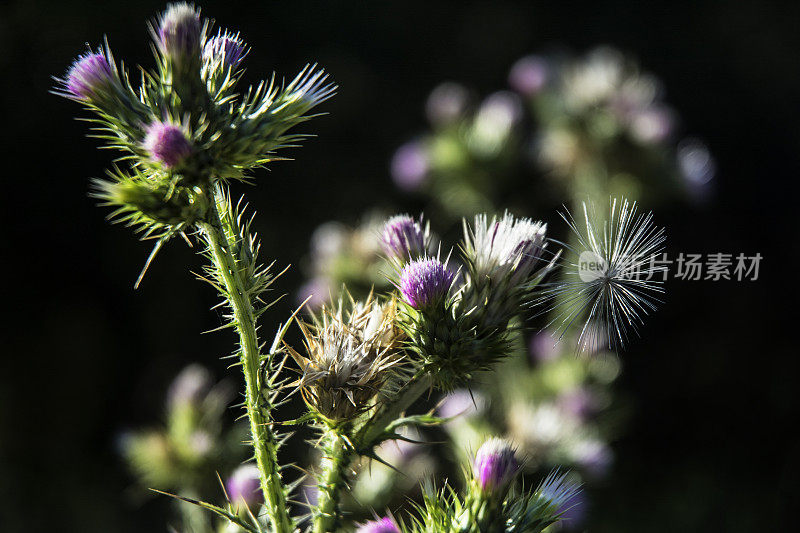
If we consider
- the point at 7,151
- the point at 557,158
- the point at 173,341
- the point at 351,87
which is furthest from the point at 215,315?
the point at 557,158

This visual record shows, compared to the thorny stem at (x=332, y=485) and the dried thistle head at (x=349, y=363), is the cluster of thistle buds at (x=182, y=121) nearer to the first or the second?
the dried thistle head at (x=349, y=363)

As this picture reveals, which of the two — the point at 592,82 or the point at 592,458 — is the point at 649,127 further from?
the point at 592,458

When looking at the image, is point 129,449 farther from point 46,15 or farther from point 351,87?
point 351,87

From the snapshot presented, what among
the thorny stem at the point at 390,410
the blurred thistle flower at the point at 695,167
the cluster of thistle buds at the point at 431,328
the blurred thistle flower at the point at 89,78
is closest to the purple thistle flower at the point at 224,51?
the blurred thistle flower at the point at 89,78

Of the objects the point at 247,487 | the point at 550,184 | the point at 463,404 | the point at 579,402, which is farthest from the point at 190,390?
the point at 550,184

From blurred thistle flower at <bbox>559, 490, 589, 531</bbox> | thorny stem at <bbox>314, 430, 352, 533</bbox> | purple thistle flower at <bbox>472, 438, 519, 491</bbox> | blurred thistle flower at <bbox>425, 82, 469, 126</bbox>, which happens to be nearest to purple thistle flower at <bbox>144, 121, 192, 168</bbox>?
thorny stem at <bbox>314, 430, 352, 533</bbox>

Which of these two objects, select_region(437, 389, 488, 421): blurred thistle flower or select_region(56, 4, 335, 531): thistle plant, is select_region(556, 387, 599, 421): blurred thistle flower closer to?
select_region(437, 389, 488, 421): blurred thistle flower
